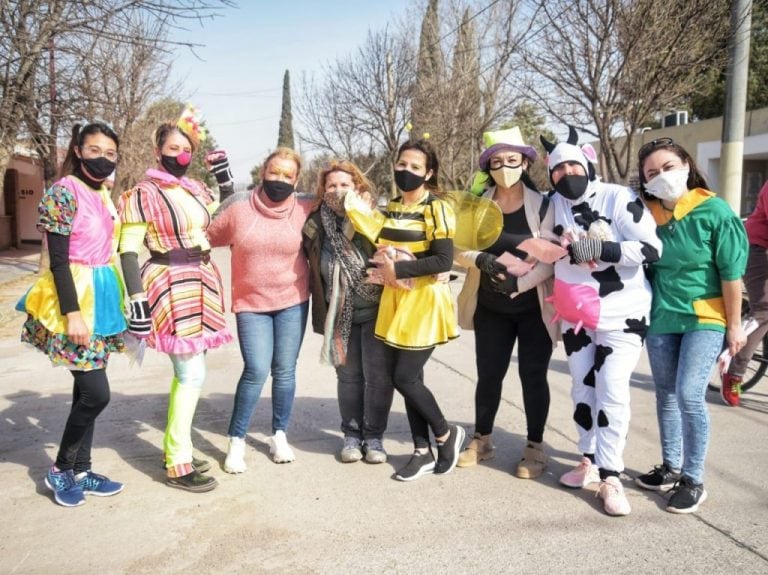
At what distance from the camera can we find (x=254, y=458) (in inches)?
157

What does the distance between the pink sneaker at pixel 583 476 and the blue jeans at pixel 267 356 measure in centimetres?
169

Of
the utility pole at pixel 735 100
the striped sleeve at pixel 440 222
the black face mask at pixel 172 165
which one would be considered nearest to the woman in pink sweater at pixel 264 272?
the black face mask at pixel 172 165

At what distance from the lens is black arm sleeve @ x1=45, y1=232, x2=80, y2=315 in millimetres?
3123

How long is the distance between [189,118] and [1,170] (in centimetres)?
805

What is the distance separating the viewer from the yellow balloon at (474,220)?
3.59 metres

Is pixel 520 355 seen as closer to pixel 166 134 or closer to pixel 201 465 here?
pixel 201 465

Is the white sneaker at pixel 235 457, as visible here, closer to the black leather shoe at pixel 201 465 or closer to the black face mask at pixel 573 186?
the black leather shoe at pixel 201 465

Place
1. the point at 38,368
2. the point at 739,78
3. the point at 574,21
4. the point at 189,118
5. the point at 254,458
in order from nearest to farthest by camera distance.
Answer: the point at 189,118 < the point at 254,458 < the point at 38,368 < the point at 739,78 < the point at 574,21

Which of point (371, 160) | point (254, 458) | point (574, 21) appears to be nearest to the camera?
point (254, 458)

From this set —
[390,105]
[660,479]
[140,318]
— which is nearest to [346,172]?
[140,318]

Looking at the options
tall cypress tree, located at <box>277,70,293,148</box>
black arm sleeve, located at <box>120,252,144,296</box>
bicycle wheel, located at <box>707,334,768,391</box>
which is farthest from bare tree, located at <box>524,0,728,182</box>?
tall cypress tree, located at <box>277,70,293,148</box>

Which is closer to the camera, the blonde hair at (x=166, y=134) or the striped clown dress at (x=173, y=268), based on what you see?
the striped clown dress at (x=173, y=268)

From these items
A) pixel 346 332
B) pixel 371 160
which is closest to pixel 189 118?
pixel 346 332

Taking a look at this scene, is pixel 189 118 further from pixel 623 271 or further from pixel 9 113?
pixel 9 113
